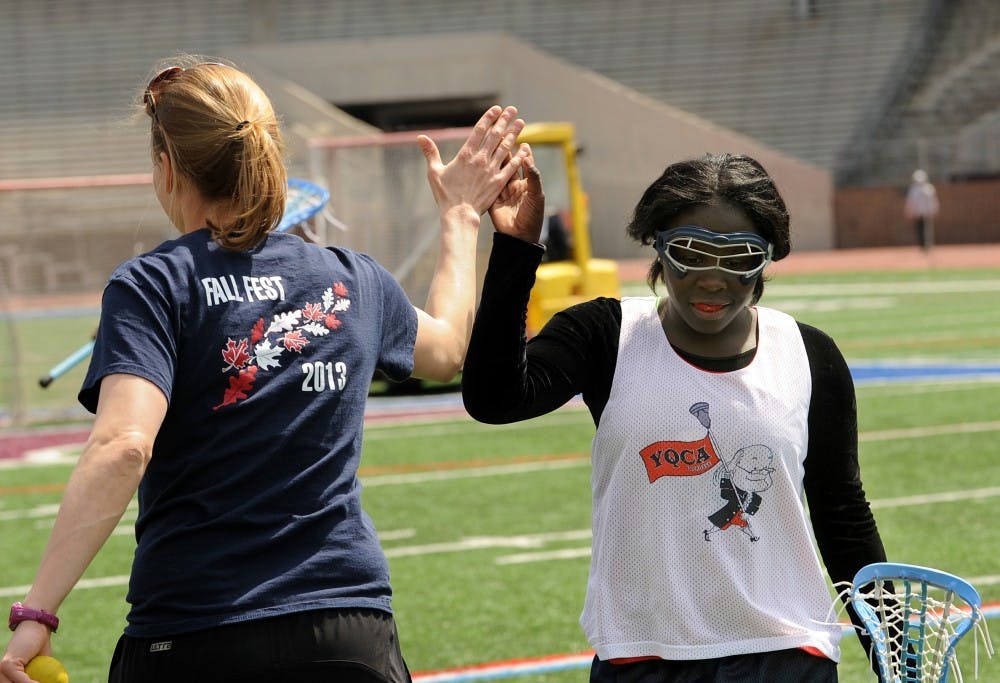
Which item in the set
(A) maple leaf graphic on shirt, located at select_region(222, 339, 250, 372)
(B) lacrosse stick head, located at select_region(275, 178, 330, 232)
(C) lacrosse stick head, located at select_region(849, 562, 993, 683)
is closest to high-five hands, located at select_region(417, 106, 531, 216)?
(A) maple leaf graphic on shirt, located at select_region(222, 339, 250, 372)

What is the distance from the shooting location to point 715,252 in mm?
3035

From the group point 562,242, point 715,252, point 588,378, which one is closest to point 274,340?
point 588,378

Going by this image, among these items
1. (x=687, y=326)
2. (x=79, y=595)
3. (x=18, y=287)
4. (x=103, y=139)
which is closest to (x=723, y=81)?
(x=103, y=139)

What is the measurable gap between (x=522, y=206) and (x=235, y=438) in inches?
32.2

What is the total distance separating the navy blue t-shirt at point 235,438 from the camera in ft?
8.14

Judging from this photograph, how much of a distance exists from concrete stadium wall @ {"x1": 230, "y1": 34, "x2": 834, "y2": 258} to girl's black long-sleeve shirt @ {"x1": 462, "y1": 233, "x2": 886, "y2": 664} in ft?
117

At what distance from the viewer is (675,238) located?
306 centimetres

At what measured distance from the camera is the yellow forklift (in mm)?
16641

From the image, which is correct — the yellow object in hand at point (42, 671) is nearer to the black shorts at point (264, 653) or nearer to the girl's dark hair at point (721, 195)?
the black shorts at point (264, 653)

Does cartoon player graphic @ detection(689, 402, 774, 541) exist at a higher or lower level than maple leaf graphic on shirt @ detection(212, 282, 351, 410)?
lower

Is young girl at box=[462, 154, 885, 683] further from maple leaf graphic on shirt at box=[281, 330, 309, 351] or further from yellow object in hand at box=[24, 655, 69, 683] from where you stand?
yellow object in hand at box=[24, 655, 69, 683]

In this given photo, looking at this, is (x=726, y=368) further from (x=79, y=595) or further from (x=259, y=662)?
(x=79, y=595)

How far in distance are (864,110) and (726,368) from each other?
3834 cm

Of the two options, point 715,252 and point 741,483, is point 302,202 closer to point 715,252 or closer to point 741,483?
point 715,252
